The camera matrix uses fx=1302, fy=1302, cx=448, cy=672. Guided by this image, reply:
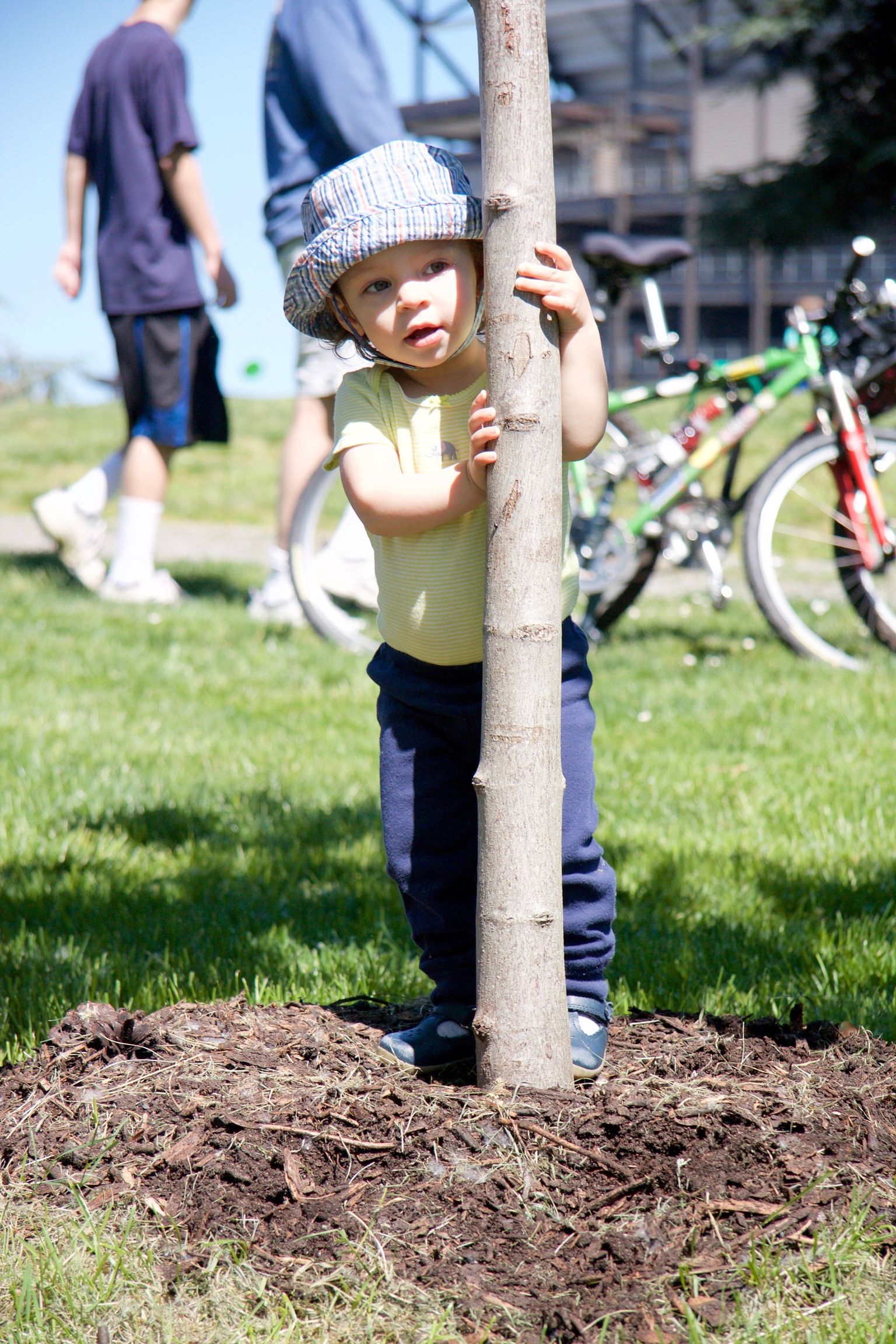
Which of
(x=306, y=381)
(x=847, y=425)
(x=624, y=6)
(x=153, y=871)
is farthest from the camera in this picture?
(x=624, y=6)

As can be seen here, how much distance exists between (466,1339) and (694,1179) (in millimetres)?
401

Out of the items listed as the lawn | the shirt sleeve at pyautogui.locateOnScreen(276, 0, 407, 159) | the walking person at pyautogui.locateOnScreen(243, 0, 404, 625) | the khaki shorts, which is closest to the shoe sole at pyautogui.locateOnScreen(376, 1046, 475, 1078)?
the lawn

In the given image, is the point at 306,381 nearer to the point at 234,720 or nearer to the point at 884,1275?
the point at 234,720

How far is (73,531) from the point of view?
23.0 ft

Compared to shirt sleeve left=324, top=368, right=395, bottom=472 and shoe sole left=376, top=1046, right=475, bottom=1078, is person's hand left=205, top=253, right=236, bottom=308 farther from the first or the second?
shoe sole left=376, top=1046, right=475, bottom=1078

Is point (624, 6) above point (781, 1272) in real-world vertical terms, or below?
above

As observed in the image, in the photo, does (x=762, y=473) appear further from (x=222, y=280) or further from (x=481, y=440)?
(x=481, y=440)

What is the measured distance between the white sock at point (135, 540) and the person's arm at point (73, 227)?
1137mm

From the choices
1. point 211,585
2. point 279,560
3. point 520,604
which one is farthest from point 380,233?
point 211,585

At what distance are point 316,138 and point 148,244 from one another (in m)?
1.31

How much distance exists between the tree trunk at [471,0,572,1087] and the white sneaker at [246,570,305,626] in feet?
15.1

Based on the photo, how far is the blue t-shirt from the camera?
17.1 ft

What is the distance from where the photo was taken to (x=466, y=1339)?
147cm

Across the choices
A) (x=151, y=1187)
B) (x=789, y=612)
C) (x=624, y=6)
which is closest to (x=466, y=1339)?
(x=151, y=1187)
